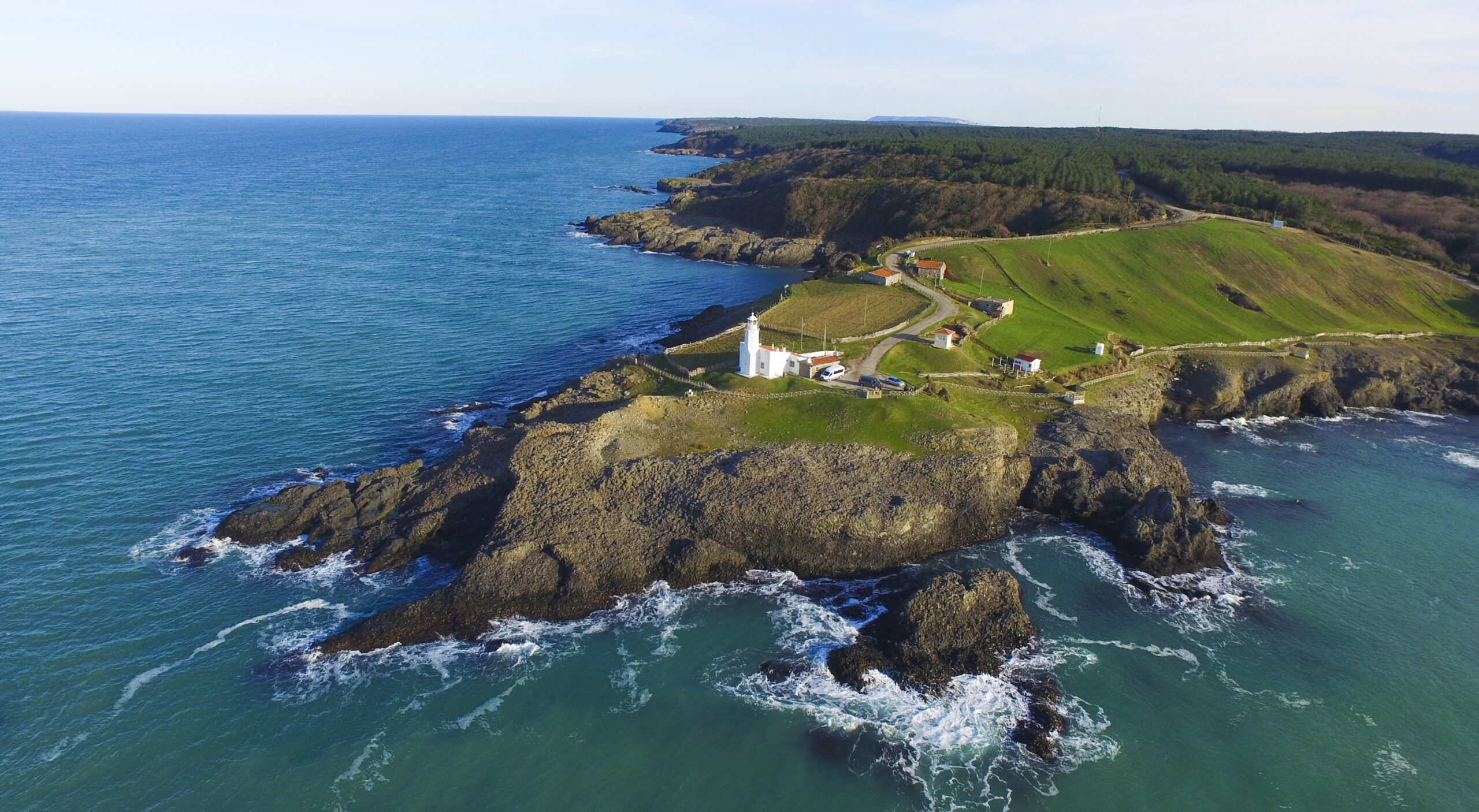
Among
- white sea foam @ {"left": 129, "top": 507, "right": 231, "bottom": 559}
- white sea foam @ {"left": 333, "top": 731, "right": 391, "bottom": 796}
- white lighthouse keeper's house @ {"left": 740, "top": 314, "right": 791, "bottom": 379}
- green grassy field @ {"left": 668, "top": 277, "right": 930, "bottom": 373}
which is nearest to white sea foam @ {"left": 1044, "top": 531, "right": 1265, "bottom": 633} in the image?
white lighthouse keeper's house @ {"left": 740, "top": 314, "right": 791, "bottom": 379}

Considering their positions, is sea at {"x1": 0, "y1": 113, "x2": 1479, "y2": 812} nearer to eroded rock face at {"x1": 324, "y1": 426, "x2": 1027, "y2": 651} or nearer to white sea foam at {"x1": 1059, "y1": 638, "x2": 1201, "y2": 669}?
white sea foam at {"x1": 1059, "y1": 638, "x2": 1201, "y2": 669}

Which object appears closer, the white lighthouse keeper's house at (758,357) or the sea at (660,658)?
the sea at (660,658)

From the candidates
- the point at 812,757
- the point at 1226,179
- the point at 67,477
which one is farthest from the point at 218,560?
the point at 1226,179

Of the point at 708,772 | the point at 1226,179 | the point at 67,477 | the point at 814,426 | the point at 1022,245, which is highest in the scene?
the point at 1226,179

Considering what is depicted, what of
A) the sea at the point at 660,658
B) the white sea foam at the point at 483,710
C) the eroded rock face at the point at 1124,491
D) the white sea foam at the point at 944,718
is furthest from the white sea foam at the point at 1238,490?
the white sea foam at the point at 483,710

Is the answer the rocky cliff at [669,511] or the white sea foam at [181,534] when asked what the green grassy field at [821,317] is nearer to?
the rocky cliff at [669,511]

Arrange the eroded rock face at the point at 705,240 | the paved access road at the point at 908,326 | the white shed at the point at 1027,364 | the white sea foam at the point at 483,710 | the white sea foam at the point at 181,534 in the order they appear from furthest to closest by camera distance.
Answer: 1. the eroded rock face at the point at 705,240
2. the white shed at the point at 1027,364
3. the paved access road at the point at 908,326
4. the white sea foam at the point at 181,534
5. the white sea foam at the point at 483,710

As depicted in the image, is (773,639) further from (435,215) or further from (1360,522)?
(435,215)

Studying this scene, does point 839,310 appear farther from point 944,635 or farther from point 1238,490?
point 944,635
